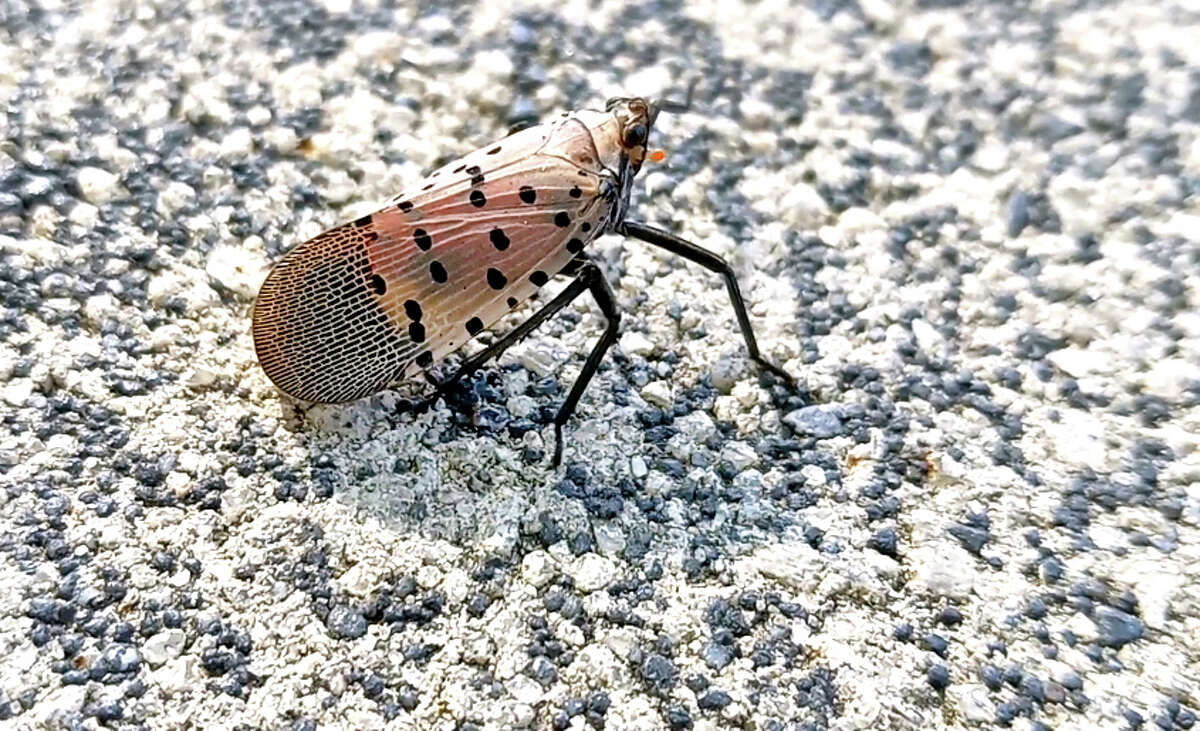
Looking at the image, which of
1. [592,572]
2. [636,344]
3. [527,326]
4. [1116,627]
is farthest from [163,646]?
[1116,627]

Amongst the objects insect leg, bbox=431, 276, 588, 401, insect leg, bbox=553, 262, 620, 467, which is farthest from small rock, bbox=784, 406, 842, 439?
insect leg, bbox=431, 276, 588, 401

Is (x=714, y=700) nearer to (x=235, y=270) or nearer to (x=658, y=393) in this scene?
(x=658, y=393)

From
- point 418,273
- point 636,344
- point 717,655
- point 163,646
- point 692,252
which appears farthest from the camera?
point 636,344

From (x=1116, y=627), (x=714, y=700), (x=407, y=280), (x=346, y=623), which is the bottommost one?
(x=1116, y=627)

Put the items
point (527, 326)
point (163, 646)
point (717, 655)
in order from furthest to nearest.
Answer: point (527, 326) → point (717, 655) → point (163, 646)

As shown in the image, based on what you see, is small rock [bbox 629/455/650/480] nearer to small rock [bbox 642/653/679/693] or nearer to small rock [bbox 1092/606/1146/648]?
small rock [bbox 642/653/679/693]

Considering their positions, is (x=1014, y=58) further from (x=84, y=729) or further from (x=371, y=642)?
(x=84, y=729)
